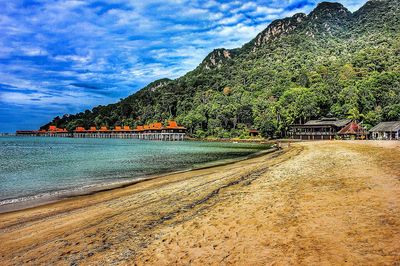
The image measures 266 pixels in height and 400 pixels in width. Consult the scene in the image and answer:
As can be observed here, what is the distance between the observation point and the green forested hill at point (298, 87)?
3406 inches

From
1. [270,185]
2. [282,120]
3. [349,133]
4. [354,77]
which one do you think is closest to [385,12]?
[354,77]

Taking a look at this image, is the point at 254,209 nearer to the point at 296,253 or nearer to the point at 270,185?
the point at 296,253

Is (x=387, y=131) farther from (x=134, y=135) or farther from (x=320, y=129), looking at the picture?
(x=134, y=135)

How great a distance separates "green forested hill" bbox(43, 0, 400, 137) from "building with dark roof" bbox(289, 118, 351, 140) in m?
5.13

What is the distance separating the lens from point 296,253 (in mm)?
5000

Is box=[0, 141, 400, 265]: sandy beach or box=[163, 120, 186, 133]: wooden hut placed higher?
box=[163, 120, 186, 133]: wooden hut

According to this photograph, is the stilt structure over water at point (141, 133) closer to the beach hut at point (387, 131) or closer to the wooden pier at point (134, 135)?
the wooden pier at point (134, 135)

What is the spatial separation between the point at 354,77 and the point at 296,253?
113888mm

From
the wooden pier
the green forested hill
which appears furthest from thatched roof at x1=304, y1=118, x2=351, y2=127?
the wooden pier

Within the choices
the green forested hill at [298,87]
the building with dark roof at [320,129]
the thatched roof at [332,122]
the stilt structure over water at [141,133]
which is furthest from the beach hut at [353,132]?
the stilt structure over water at [141,133]

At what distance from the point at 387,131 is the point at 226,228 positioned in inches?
2560

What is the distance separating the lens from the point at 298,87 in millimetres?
109750

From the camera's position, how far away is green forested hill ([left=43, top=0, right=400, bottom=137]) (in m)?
86.5

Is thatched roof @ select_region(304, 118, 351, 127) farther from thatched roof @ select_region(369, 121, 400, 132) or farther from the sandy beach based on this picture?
the sandy beach
